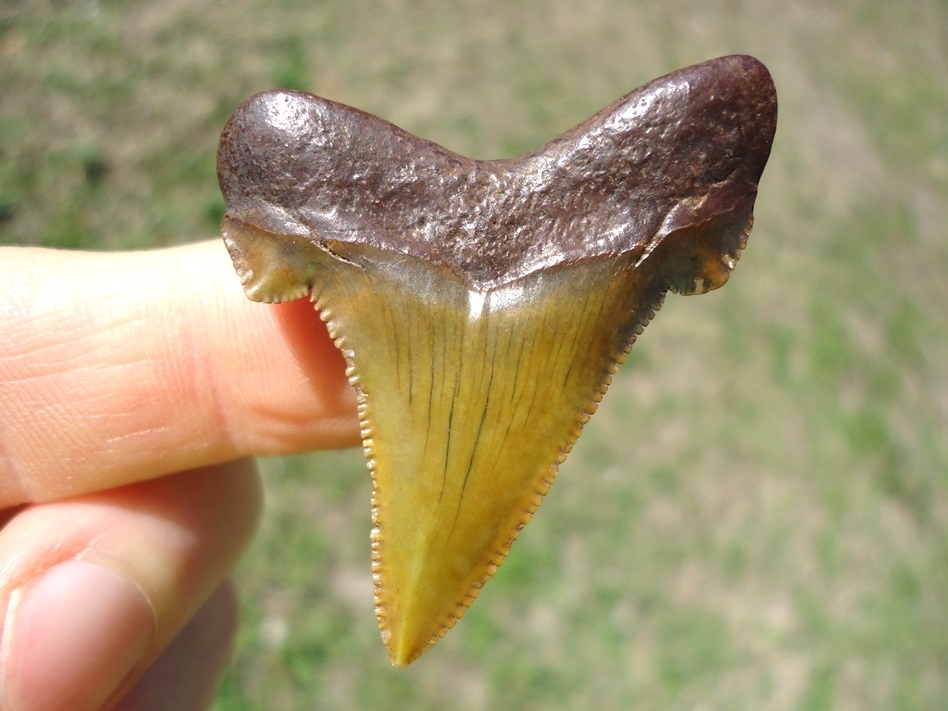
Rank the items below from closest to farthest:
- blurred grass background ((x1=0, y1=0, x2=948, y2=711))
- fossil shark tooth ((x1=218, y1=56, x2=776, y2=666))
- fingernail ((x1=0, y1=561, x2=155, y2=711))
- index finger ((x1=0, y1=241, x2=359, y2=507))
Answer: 1. fossil shark tooth ((x1=218, y1=56, x2=776, y2=666))
2. fingernail ((x1=0, y1=561, x2=155, y2=711))
3. index finger ((x1=0, y1=241, x2=359, y2=507))
4. blurred grass background ((x1=0, y1=0, x2=948, y2=711))

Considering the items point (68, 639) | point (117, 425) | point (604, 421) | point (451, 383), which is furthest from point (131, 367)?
point (604, 421)

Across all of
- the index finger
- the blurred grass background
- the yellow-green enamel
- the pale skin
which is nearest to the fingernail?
the pale skin

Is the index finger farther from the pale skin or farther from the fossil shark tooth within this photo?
the fossil shark tooth

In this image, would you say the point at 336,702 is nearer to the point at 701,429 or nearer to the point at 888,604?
the point at 701,429

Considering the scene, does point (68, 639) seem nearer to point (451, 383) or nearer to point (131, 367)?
point (131, 367)

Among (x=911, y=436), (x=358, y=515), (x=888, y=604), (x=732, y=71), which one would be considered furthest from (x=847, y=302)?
(x=732, y=71)

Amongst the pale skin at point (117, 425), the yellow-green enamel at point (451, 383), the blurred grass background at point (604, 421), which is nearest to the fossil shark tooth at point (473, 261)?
the yellow-green enamel at point (451, 383)

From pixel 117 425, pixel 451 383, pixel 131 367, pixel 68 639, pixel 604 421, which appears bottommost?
pixel 604 421
